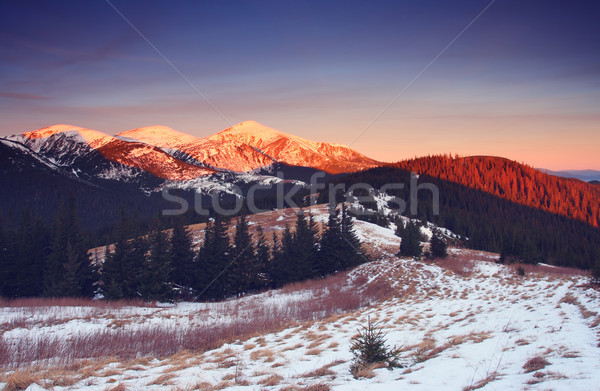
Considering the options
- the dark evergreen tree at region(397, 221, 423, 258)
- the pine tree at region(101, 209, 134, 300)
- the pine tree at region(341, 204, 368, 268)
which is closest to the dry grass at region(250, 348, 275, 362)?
the pine tree at region(101, 209, 134, 300)

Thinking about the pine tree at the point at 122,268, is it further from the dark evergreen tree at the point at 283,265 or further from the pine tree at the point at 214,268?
the dark evergreen tree at the point at 283,265

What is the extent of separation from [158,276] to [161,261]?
5.42 ft

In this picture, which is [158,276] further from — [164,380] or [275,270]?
[164,380]

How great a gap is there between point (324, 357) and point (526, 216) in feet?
519

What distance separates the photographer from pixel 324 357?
974 centimetres

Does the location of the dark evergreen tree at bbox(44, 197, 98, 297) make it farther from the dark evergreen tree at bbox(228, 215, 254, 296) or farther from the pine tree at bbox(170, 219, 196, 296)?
the dark evergreen tree at bbox(228, 215, 254, 296)

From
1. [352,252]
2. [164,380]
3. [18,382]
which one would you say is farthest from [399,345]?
[352,252]

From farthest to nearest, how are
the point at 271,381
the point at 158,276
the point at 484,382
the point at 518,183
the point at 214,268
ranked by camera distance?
the point at 518,183
the point at 214,268
the point at 158,276
the point at 271,381
the point at 484,382

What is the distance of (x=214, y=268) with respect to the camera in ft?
118

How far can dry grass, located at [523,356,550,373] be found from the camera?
21.5 ft

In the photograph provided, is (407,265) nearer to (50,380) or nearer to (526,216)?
(50,380)

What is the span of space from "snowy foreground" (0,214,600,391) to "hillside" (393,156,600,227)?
475ft

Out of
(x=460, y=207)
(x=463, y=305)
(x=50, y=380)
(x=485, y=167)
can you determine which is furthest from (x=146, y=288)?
(x=485, y=167)

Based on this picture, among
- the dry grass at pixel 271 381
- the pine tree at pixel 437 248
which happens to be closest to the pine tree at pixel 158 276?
the dry grass at pixel 271 381
